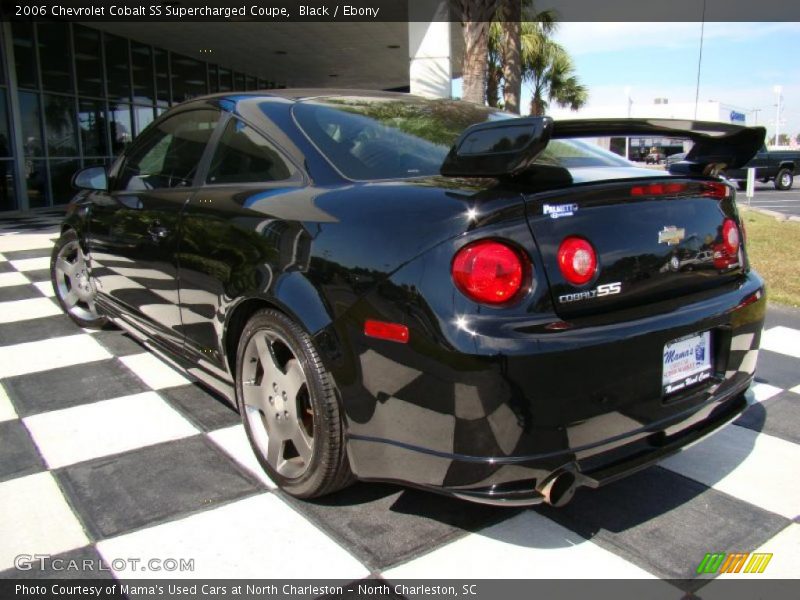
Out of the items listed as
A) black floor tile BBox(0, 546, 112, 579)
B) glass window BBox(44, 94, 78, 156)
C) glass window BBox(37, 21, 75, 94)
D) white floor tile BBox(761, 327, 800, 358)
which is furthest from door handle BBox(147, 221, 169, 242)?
glass window BBox(37, 21, 75, 94)

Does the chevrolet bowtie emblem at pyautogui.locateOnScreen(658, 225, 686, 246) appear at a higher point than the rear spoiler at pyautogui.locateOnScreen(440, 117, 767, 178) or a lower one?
lower

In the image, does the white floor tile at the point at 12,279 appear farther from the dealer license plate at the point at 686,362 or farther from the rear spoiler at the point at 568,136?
the dealer license plate at the point at 686,362

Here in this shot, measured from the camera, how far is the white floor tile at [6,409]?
2.96 metres

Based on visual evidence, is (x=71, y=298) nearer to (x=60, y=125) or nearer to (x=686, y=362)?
(x=686, y=362)

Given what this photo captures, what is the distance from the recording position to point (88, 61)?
13.3 m

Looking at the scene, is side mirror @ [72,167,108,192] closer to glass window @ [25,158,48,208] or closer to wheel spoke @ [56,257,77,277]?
wheel spoke @ [56,257,77,277]

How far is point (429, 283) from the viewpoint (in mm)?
1717

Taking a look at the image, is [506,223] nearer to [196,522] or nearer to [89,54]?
[196,522]

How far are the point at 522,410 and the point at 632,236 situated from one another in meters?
0.64

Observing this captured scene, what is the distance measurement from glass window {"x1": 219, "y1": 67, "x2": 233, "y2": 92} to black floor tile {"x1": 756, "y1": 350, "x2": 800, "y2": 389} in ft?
58.6

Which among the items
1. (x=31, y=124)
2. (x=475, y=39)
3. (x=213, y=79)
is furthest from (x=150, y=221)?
(x=213, y=79)

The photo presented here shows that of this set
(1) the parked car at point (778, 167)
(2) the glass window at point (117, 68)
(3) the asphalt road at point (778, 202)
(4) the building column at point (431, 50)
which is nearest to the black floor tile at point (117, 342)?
(4) the building column at point (431, 50)

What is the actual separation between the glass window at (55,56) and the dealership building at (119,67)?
2 centimetres

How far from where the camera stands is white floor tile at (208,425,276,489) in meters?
2.45
